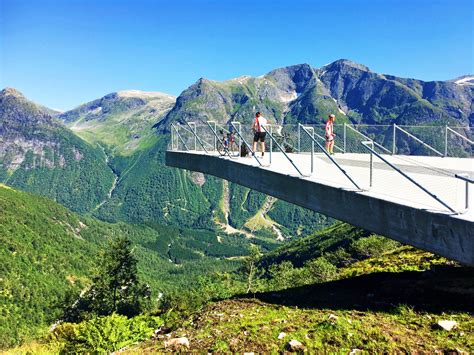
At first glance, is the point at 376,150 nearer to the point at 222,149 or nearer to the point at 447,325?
the point at 222,149

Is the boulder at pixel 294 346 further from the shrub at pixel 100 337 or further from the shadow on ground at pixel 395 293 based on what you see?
the shrub at pixel 100 337

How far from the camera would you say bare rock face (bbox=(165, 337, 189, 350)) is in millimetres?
8828

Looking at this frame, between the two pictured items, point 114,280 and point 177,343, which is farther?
point 114,280

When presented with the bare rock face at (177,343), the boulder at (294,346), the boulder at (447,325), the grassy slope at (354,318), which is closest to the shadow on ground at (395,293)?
the grassy slope at (354,318)

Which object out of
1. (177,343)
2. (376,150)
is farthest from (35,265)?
(177,343)

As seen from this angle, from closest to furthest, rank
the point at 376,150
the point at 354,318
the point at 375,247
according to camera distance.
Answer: the point at 354,318, the point at 376,150, the point at 375,247

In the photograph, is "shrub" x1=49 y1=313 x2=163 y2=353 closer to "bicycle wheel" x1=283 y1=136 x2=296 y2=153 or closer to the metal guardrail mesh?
the metal guardrail mesh

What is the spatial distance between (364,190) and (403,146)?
1204 centimetres

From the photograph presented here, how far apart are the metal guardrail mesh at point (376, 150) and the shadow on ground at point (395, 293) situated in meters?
2.53

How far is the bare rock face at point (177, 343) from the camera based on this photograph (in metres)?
8.83

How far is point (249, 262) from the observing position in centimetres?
2467

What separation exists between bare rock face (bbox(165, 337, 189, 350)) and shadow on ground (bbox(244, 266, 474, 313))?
382 centimetres

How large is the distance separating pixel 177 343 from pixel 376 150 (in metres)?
13.6

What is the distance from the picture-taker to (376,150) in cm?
1888
